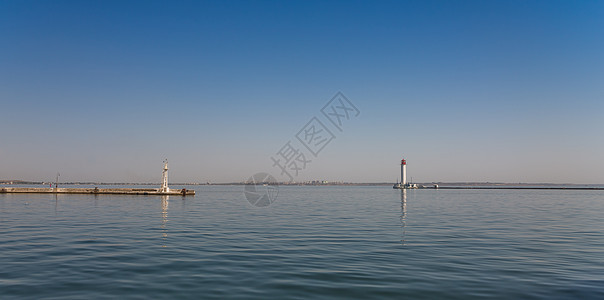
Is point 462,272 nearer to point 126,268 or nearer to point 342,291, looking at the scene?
point 342,291

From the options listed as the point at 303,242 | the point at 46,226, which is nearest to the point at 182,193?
the point at 46,226

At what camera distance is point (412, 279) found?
50.8ft

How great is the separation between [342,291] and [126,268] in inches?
383

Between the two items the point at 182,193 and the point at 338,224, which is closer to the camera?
the point at 338,224

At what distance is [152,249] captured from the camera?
72.5 feet

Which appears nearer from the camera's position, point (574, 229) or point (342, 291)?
point (342, 291)

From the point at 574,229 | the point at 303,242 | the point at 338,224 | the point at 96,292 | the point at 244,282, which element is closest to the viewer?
the point at 96,292

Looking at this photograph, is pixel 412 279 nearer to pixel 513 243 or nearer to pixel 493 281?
pixel 493 281

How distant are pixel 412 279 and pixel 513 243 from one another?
44.5 ft

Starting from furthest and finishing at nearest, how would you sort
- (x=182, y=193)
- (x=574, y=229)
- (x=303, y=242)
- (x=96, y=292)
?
(x=182, y=193)
(x=574, y=229)
(x=303, y=242)
(x=96, y=292)

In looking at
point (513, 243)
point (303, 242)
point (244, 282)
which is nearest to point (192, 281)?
point (244, 282)

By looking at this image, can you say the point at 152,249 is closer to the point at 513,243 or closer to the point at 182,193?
the point at 513,243

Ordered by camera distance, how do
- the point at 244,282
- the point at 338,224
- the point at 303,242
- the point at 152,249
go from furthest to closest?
the point at 338,224, the point at 303,242, the point at 152,249, the point at 244,282

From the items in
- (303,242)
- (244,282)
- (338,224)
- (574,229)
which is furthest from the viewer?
(338,224)
